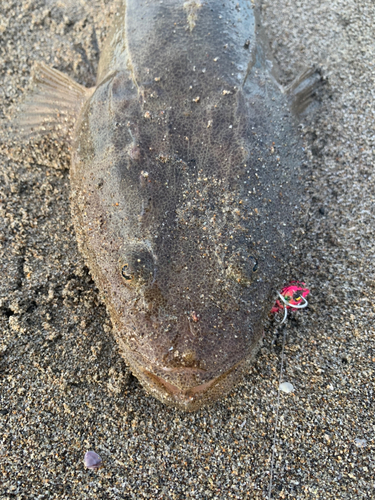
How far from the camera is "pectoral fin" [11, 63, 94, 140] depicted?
3.38 meters

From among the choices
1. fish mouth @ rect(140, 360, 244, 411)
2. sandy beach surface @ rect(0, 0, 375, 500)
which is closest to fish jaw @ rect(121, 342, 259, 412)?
fish mouth @ rect(140, 360, 244, 411)

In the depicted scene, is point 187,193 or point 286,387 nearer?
point 187,193

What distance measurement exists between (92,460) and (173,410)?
56cm

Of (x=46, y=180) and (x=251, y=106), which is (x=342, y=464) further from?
(x=46, y=180)

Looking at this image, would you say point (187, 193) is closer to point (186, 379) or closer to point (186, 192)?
point (186, 192)

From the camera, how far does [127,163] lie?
2488 mm

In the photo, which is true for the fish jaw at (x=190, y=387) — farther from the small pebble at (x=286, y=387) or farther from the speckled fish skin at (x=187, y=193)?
the small pebble at (x=286, y=387)

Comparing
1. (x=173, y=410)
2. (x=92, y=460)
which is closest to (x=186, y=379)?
(x=173, y=410)

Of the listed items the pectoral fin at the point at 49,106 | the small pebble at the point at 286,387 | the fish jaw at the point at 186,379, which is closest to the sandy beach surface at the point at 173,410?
the small pebble at the point at 286,387

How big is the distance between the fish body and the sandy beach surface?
349mm

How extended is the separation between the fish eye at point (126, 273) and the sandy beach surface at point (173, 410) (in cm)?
65

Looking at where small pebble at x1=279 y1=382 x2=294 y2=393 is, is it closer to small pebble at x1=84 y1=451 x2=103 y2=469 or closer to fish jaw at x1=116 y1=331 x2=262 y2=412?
fish jaw at x1=116 y1=331 x2=262 y2=412

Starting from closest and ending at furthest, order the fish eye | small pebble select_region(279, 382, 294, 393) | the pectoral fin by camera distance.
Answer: the fish eye → small pebble select_region(279, 382, 294, 393) → the pectoral fin

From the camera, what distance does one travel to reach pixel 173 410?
2457mm
